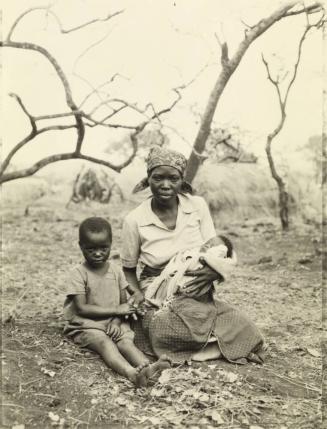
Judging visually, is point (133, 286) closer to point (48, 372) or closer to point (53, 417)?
point (48, 372)

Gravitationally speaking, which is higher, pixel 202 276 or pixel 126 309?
pixel 202 276

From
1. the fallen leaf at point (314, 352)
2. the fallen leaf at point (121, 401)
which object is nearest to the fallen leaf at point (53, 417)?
the fallen leaf at point (121, 401)

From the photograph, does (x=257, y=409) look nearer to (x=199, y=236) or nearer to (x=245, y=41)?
(x=199, y=236)

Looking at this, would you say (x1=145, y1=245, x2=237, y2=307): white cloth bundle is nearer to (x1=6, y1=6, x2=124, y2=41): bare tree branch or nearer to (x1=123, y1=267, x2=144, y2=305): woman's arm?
(x1=123, y1=267, x2=144, y2=305): woman's arm

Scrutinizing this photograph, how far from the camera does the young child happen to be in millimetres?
3242

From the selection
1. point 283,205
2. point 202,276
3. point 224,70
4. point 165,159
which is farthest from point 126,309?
point 283,205

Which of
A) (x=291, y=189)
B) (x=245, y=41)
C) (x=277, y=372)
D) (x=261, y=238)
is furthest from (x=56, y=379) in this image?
(x=291, y=189)

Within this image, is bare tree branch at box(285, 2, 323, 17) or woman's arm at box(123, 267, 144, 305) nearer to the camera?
woman's arm at box(123, 267, 144, 305)

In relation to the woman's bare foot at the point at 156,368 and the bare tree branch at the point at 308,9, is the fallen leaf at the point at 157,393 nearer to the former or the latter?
the woman's bare foot at the point at 156,368

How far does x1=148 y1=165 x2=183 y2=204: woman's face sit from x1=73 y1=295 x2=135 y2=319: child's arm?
82cm

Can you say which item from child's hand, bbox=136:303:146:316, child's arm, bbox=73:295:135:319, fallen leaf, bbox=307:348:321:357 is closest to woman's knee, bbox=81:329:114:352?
child's arm, bbox=73:295:135:319

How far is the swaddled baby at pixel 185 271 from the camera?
3379mm

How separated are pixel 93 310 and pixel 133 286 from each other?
1.32 feet

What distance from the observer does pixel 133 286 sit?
367 cm
